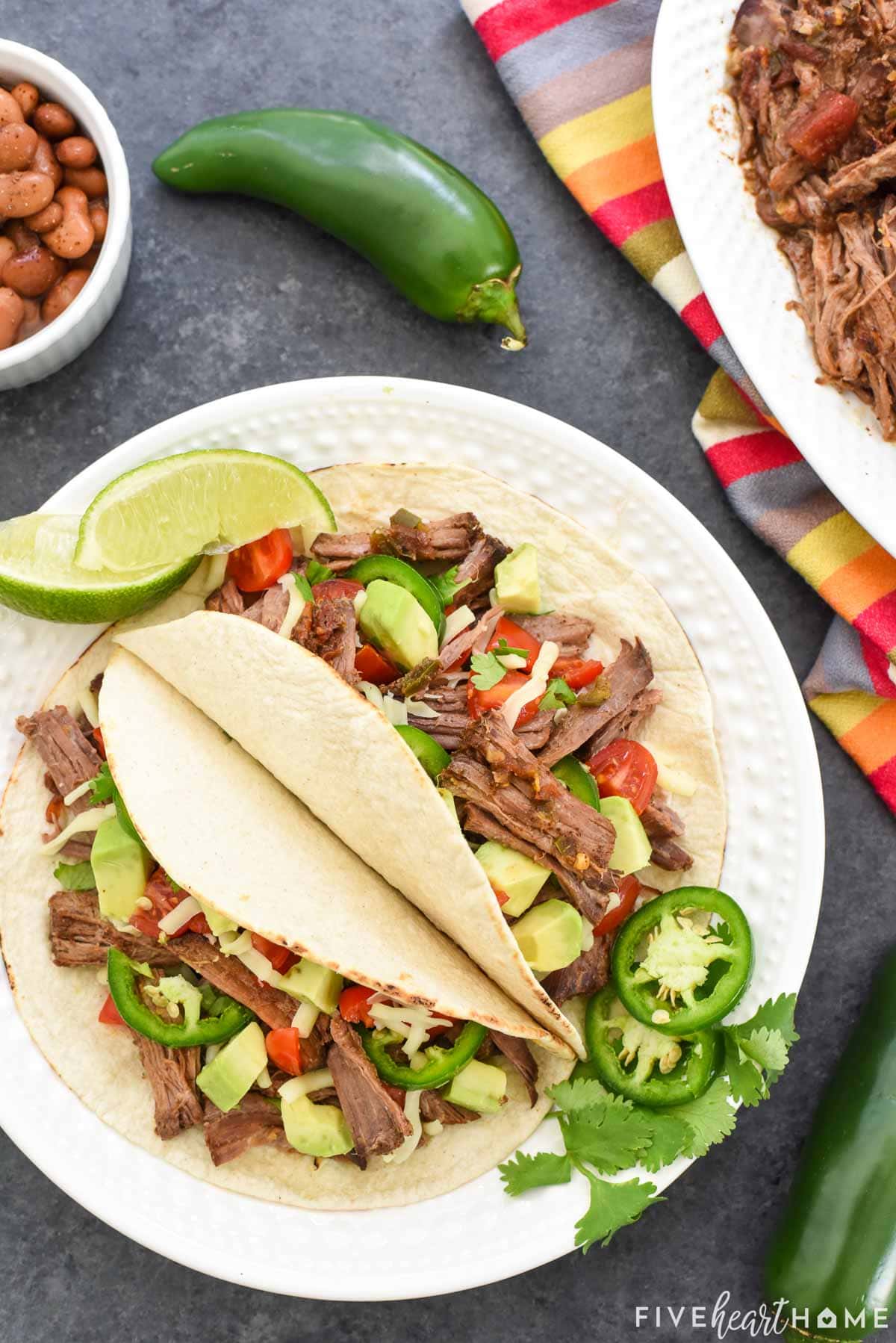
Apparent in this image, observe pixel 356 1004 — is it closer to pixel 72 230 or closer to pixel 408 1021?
pixel 408 1021

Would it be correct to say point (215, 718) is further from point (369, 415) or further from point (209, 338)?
point (209, 338)

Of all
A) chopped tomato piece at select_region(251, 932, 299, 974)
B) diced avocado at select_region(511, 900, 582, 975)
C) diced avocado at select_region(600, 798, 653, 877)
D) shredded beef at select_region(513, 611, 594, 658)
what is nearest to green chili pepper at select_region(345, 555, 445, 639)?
shredded beef at select_region(513, 611, 594, 658)

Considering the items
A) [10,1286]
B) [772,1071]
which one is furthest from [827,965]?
[10,1286]

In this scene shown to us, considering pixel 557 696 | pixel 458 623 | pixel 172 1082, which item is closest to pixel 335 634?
pixel 458 623

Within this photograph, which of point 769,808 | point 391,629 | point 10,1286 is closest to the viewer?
point 391,629

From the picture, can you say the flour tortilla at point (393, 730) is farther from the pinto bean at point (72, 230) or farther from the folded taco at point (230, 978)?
the pinto bean at point (72, 230)

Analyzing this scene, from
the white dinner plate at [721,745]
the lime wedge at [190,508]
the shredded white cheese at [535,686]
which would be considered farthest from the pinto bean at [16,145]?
the shredded white cheese at [535,686]

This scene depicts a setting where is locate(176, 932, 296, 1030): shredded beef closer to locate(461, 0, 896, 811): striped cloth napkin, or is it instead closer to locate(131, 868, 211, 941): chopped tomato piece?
locate(131, 868, 211, 941): chopped tomato piece
